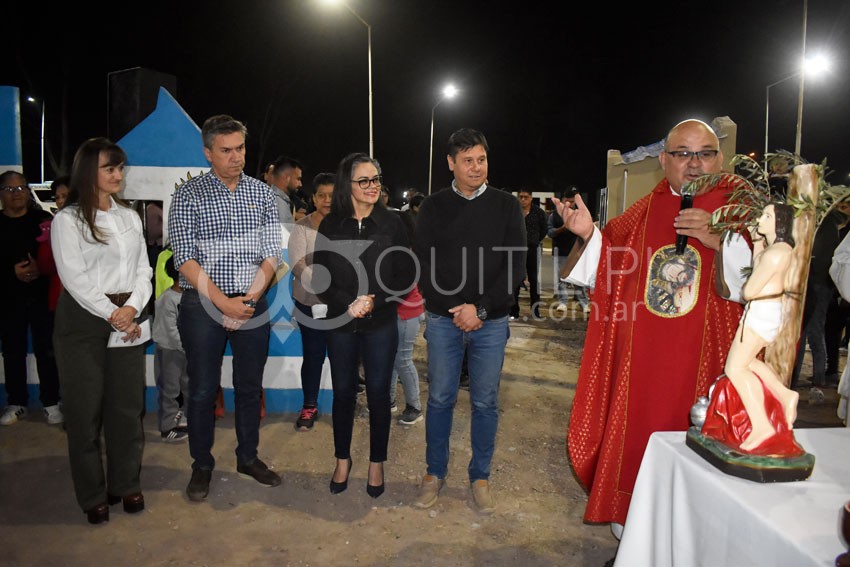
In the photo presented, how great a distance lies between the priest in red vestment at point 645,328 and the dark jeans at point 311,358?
2.37m

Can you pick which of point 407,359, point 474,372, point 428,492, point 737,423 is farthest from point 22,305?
point 737,423


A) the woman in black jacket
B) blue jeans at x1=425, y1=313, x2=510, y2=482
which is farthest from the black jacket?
blue jeans at x1=425, y1=313, x2=510, y2=482

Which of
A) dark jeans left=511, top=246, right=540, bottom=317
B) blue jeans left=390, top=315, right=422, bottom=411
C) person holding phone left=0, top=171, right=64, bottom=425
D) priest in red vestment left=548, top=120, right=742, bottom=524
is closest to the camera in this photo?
priest in red vestment left=548, top=120, right=742, bottom=524

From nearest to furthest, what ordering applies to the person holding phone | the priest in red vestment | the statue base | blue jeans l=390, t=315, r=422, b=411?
the statue base
the priest in red vestment
the person holding phone
blue jeans l=390, t=315, r=422, b=411

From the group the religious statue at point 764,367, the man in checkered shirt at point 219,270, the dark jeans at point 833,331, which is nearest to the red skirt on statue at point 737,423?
the religious statue at point 764,367

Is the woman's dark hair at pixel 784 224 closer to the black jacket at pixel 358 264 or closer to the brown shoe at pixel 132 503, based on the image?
the black jacket at pixel 358 264

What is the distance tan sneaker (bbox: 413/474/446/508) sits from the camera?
3.48m

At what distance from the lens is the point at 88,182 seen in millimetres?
Answer: 3084

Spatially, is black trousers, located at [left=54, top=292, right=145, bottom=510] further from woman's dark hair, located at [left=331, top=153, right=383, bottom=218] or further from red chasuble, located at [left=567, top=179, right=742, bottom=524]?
red chasuble, located at [left=567, top=179, right=742, bottom=524]

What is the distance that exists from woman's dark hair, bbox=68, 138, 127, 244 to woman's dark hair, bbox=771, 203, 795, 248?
3.13 meters

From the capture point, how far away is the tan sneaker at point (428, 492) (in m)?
3.48

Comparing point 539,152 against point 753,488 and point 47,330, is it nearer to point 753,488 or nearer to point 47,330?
point 47,330

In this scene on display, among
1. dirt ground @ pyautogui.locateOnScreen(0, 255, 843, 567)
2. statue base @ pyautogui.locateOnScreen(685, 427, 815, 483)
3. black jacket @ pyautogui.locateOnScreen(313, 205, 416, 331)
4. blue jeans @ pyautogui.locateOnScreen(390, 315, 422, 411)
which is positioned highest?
black jacket @ pyautogui.locateOnScreen(313, 205, 416, 331)

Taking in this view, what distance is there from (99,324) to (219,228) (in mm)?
842
